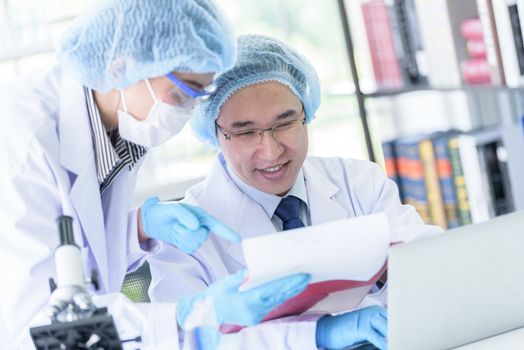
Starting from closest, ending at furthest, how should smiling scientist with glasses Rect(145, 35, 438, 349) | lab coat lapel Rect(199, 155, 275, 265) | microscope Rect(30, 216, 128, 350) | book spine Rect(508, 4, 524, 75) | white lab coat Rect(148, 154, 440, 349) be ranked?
microscope Rect(30, 216, 128, 350) → white lab coat Rect(148, 154, 440, 349) → smiling scientist with glasses Rect(145, 35, 438, 349) → lab coat lapel Rect(199, 155, 275, 265) → book spine Rect(508, 4, 524, 75)

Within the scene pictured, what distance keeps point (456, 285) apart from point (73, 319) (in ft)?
2.11

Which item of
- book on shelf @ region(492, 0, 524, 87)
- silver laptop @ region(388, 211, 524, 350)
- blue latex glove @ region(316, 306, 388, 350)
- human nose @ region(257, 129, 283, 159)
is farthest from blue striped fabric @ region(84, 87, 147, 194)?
book on shelf @ region(492, 0, 524, 87)

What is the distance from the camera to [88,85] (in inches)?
69.9

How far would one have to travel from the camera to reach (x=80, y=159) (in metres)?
1.78

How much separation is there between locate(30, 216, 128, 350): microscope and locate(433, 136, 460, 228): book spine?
2.03m

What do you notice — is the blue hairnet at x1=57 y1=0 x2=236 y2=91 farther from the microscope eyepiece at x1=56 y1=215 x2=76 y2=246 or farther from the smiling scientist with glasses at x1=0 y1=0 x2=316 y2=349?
the microscope eyepiece at x1=56 y1=215 x2=76 y2=246

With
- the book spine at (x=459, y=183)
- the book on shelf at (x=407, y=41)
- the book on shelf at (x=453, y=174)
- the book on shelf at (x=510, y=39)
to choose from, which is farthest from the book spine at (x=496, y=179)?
the book on shelf at (x=510, y=39)

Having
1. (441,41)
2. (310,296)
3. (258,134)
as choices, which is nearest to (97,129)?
(258,134)

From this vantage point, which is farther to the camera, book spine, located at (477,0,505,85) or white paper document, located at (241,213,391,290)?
book spine, located at (477,0,505,85)

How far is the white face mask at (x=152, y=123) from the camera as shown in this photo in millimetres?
1780

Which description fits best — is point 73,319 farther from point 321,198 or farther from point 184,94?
point 321,198

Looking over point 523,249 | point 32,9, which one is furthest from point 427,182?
point 32,9

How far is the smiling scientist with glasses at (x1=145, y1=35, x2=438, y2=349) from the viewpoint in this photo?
6.65 ft

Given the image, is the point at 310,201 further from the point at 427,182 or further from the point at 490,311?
the point at 427,182
